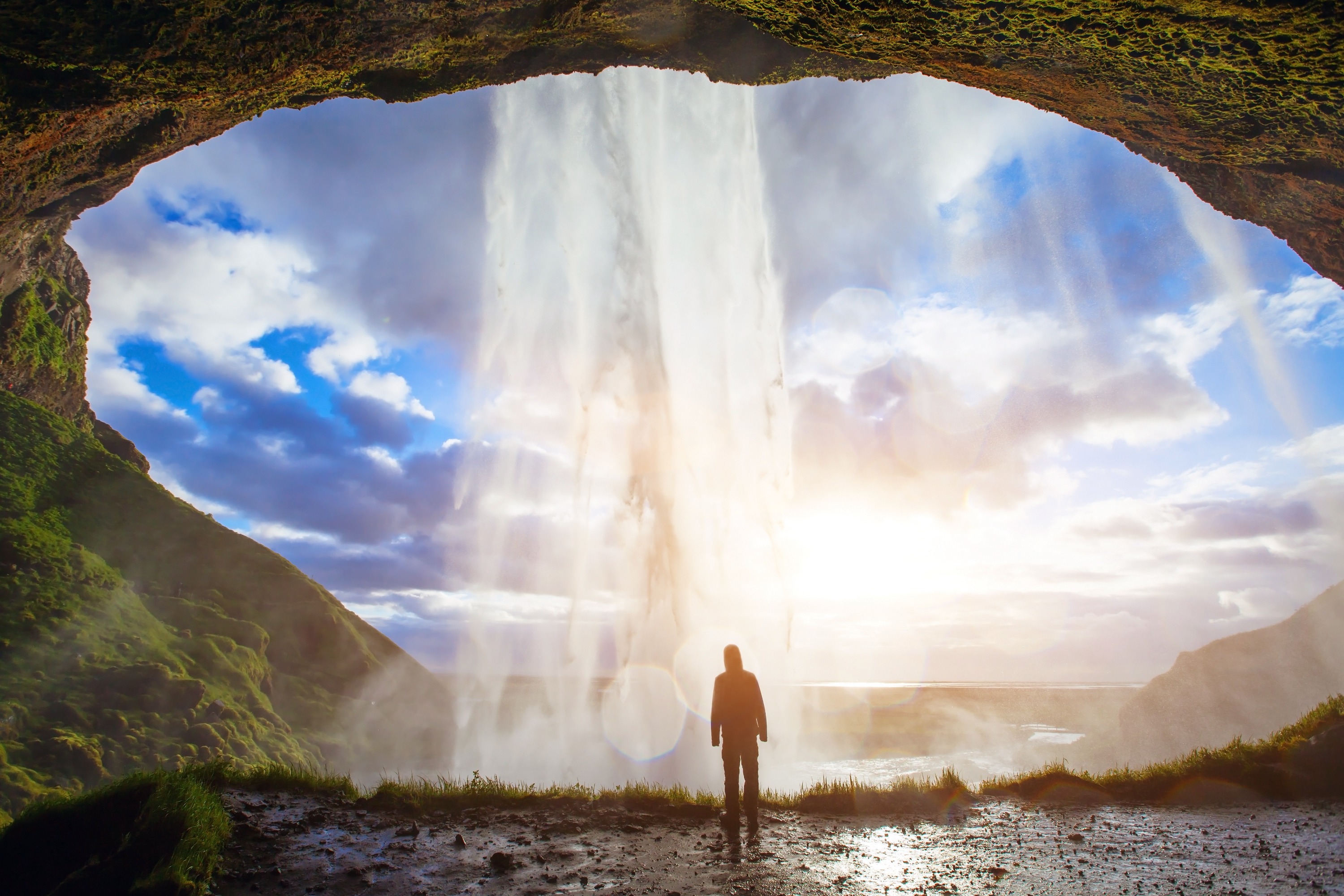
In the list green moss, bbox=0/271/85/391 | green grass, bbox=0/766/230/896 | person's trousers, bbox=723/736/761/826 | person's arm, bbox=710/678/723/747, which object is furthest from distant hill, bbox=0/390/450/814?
person's trousers, bbox=723/736/761/826

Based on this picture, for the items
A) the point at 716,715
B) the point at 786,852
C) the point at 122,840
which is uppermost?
the point at 716,715

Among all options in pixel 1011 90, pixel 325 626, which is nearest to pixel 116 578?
pixel 325 626

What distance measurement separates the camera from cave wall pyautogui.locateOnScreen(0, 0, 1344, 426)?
6484 millimetres

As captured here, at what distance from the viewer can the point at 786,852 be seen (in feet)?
19.8

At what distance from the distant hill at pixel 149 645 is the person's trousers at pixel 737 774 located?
29.2 m

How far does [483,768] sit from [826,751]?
110ft

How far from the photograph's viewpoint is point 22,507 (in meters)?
36.6

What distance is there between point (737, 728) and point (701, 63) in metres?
12.1

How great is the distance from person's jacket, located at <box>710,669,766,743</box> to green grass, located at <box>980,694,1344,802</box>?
4284mm

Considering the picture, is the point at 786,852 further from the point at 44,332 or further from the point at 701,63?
the point at 44,332

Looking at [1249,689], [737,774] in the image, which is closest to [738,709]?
[737,774]

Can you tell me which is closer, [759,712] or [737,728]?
[737,728]

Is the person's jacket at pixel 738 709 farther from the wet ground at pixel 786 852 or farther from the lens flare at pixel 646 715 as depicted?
the lens flare at pixel 646 715

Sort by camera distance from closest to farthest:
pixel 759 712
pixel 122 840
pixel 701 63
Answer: pixel 122 840 < pixel 759 712 < pixel 701 63
